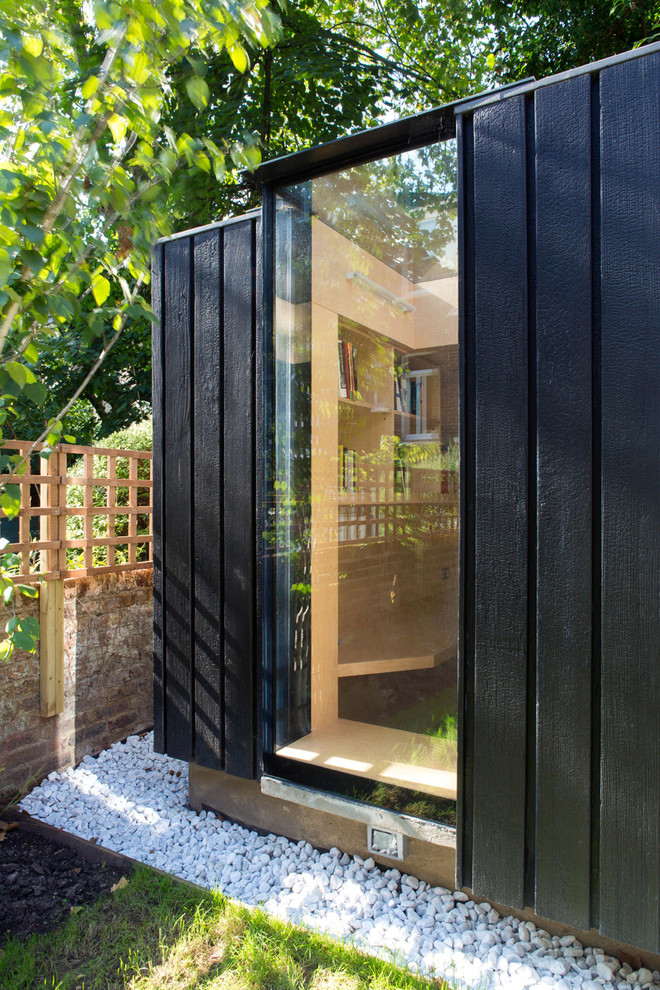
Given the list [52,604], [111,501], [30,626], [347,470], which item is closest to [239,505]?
[347,470]

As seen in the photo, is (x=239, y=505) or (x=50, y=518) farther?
(x=50, y=518)

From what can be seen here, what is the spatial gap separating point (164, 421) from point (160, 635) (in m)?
1.02

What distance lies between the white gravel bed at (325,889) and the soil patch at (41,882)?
0.47 feet

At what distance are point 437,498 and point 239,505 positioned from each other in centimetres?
92

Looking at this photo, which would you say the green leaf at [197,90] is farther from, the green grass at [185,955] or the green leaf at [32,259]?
the green grass at [185,955]

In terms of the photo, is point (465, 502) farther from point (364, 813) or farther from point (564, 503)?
point (364, 813)

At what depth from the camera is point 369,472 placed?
2.45 meters

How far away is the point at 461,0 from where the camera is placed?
5.83 meters

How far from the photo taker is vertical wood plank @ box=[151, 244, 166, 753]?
2.92 m

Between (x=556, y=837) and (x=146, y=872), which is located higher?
(x=556, y=837)

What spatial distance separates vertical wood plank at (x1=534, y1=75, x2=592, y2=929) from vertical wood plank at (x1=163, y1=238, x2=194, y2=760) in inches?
65.0

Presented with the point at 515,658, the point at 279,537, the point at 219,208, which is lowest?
the point at 515,658

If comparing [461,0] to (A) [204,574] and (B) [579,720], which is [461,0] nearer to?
(A) [204,574]

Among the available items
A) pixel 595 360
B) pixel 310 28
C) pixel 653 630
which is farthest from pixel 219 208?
pixel 653 630
